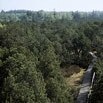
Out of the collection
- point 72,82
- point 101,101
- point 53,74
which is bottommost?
point 72,82

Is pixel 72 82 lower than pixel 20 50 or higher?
lower

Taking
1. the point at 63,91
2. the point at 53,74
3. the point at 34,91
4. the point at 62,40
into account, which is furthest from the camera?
the point at 62,40

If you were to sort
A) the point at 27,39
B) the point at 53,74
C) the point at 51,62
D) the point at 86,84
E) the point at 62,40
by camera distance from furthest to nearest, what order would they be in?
1. the point at 62,40
2. the point at 27,39
3. the point at 86,84
4. the point at 51,62
5. the point at 53,74

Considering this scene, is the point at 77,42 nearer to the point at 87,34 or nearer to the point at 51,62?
the point at 87,34

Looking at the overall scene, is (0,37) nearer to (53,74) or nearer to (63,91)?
(53,74)

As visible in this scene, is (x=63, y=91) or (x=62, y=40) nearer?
(x=63, y=91)

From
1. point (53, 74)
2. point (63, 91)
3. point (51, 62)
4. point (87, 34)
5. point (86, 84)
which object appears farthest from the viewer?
point (87, 34)

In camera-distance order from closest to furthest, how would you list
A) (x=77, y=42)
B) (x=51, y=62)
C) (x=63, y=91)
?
(x=63, y=91)
(x=51, y=62)
(x=77, y=42)

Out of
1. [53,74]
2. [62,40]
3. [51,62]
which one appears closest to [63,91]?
[53,74]

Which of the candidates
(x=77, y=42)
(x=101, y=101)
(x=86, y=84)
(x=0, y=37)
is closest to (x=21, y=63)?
(x=101, y=101)
